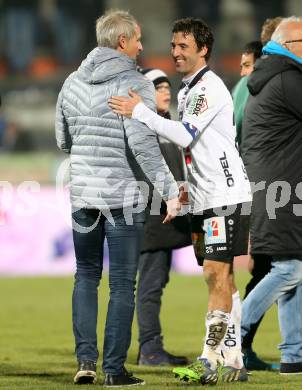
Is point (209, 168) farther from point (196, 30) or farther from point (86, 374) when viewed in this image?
point (86, 374)

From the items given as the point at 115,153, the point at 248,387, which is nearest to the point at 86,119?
the point at 115,153

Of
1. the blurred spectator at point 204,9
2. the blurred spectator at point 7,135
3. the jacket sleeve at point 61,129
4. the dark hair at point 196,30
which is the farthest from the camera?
the blurred spectator at point 204,9

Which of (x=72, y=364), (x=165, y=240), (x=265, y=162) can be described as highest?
(x=265, y=162)

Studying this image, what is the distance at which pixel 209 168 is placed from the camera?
6.52 m

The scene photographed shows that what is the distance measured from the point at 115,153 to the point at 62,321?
4293mm

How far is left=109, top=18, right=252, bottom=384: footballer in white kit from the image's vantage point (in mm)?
6414

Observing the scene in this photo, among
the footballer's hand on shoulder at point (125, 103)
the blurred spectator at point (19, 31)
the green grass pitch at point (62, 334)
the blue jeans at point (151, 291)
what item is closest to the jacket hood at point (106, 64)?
the footballer's hand on shoulder at point (125, 103)

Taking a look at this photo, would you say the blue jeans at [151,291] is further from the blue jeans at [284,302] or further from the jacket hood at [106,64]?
the jacket hood at [106,64]

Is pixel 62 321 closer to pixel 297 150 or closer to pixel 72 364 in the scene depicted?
pixel 72 364

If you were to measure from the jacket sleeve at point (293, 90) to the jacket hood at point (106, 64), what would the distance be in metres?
0.99

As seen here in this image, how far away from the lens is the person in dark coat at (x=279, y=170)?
6.99 m

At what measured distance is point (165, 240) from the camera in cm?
818

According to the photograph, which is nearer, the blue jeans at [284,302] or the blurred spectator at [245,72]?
the blue jeans at [284,302]

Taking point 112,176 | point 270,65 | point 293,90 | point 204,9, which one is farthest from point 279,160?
point 204,9
